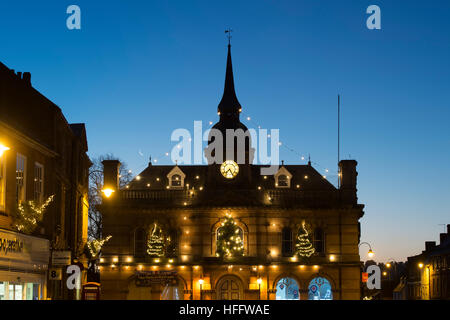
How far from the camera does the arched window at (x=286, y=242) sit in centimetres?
4700

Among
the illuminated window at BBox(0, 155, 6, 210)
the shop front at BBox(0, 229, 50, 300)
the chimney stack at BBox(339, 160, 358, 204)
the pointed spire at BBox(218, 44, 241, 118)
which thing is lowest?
the shop front at BBox(0, 229, 50, 300)

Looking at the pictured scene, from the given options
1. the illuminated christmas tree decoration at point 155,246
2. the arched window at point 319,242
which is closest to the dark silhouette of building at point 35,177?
the illuminated christmas tree decoration at point 155,246

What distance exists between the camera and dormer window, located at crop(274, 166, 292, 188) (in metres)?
49.5

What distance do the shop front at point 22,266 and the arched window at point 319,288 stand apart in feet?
77.0

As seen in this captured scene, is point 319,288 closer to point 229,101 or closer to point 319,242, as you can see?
point 319,242

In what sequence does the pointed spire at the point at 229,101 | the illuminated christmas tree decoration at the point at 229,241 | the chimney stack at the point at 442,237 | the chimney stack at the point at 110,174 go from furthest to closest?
1. the chimney stack at the point at 442,237
2. the pointed spire at the point at 229,101
3. the chimney stack at the point at 110,174
4. the illuminated christmas tree decoration at the point at 229,241

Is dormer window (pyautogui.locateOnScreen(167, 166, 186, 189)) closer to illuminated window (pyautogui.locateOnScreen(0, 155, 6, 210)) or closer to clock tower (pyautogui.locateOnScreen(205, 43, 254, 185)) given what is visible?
clock tower (pyautogui.locateOnScreen(205, 43, 254, 185))

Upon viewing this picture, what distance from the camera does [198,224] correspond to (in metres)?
46.6

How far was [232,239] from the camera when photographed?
45.1 metres

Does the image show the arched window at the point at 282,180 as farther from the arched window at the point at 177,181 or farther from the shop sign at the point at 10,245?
the shop sign at the point at 10,245

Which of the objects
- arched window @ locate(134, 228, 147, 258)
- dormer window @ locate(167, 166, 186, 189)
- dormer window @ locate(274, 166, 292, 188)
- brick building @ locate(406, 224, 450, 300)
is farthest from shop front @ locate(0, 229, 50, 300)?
brick building @ locate(406, 224, 450, 300)

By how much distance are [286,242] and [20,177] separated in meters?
27.1

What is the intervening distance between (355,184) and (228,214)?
9.64 metres
